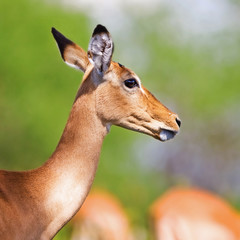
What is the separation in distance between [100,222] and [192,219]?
11.5 ft

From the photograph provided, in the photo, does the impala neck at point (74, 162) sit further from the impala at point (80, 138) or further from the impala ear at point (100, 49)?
the impala ear at point (100, 49)

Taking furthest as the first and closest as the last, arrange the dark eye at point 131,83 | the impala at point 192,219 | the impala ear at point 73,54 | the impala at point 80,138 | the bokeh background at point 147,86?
the bokeh background at point 147,86 < the impala at point 192,219 < the impala ear at point 73,54 < the dark eye at point 131,83 < the impala at point 80,138

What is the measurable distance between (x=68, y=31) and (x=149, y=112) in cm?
2019

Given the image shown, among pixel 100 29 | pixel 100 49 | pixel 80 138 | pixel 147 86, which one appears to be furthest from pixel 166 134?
pixel 147 86

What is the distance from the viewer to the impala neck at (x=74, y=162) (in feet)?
18.2

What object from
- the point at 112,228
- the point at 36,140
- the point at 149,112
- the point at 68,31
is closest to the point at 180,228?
the point at 112,228

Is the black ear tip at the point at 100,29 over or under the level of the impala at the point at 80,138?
over

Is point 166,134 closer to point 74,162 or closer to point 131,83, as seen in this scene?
point 131,83

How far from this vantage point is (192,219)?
A: 10.6 m

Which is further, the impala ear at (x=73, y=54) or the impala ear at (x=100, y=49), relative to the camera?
the impala ear at (x=73, y=54)

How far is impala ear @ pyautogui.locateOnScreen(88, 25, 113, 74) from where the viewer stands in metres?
5.75

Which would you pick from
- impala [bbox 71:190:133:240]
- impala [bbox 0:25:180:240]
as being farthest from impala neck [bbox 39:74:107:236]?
impala [bbox 71:190:133:240]

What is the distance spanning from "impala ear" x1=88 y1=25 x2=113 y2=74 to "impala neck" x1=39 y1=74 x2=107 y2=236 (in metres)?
0.15

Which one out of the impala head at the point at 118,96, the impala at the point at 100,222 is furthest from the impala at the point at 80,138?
the impala at the point at 100,222
